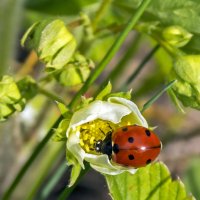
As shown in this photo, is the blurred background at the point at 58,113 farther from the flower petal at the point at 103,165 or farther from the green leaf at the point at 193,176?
the flower petal at the point at 103,165

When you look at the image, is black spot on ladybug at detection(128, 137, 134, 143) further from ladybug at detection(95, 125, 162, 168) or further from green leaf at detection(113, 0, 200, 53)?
green leaf at detection(113, 0, 200, 53)

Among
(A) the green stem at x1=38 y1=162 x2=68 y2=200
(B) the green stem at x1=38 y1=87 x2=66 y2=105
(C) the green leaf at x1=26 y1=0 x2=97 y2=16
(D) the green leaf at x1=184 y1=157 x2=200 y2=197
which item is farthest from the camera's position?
(D) the green leaf at x1=184 y1=157 x2=200 y2=197

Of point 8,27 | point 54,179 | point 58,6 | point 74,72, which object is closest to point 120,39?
point 74,72

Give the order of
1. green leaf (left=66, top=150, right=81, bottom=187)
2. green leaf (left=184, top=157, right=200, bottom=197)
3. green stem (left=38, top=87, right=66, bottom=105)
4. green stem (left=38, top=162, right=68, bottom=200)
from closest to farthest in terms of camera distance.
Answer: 1. green leaf (left=66, top=150, right=81, bottom=187)
2. green stem (left=38, top=87, right=66, bottom=105)
3. green stem (left=38, top=162, right=68, bottom=200)
4. green leaf (left=184, top=157, right=200, bottom=197)

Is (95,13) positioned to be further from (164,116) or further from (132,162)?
(164,116)

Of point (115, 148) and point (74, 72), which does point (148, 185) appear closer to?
point (115, 148)

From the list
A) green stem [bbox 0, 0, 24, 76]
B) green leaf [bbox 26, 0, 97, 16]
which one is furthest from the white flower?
green leaf [bbox 26, 0, 97, 16]

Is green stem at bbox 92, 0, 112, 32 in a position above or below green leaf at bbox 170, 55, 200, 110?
above

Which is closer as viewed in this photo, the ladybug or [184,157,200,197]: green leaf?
the ladybug
